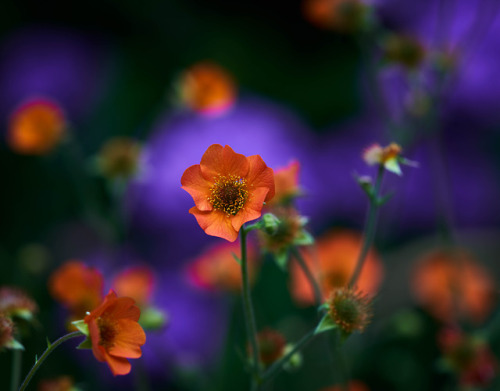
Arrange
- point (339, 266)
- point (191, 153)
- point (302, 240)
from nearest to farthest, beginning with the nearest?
1. point (302, 240)
2. point (339, 266)
3. point (191, 153)

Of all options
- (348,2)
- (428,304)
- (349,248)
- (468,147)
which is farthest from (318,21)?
(468,147)

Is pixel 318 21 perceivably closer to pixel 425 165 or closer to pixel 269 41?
pixel 425 165

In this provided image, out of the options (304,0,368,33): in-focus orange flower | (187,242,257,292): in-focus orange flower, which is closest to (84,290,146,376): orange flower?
(187,242,257,292): in-focus orange flower

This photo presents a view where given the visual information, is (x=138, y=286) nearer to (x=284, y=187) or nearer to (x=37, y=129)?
(x=284, y=187)

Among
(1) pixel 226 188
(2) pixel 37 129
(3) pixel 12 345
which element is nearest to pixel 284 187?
(1) pixel 226 188

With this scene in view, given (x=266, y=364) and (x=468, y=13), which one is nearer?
(x=266, y=364)

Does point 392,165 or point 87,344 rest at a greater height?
point 392,165

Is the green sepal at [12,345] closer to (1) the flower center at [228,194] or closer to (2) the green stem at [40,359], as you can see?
(2) the green stem at [40,359]

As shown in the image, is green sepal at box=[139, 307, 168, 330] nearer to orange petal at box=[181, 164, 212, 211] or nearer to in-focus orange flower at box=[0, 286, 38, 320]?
in-focus orange flower at box=[0, 286, 38, 320]
